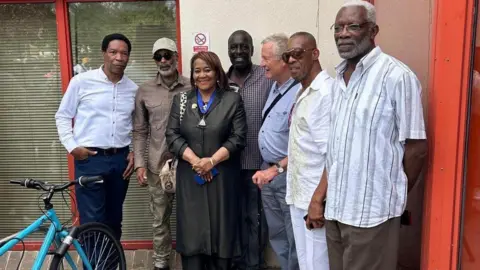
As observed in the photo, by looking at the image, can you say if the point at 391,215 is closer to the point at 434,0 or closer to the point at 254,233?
the point at 434,0

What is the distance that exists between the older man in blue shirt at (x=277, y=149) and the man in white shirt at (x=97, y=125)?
46.7 inches

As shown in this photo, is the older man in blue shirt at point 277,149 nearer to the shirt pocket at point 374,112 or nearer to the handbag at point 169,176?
the handbag at point 169,176

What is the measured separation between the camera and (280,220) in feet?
10.8

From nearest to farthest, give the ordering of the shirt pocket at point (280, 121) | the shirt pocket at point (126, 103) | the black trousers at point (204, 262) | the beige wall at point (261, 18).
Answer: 1. the shirt pocket at point (280, 121)
2. the black trousers at point (204, 262)
3. the shirt pocket at point (126, 103)
4. the beige wall at point (261, 18)

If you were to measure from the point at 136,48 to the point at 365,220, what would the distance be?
9.84 ft

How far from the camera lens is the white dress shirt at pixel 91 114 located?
3.46 meters

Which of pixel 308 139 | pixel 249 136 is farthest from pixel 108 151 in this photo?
pixel 308 139

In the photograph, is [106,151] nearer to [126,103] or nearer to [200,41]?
[126,103]

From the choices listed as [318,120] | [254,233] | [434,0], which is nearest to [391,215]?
[318,120]

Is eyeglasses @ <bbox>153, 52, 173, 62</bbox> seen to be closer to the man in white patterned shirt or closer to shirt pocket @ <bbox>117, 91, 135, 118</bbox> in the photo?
shirt pocket @ <bbox>117, 91, 135, 118</bbox>

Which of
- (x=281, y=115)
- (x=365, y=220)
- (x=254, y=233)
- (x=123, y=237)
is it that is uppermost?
(x=281, y=115)

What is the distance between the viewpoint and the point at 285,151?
312 centimetres

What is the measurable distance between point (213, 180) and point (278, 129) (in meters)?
0.62

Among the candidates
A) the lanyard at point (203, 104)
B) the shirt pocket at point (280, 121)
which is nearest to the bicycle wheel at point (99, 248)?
the lanyard at point (203, 104)
